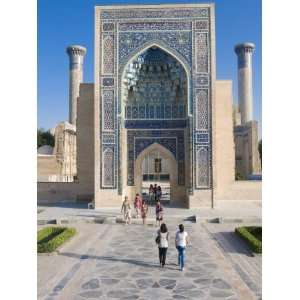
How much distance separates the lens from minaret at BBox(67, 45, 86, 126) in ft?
91.7

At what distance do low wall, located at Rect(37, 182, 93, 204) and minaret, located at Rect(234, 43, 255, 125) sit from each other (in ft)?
53.9

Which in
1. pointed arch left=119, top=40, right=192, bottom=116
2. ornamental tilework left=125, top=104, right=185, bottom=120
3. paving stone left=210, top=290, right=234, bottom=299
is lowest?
paving stone left=210, top=290, right=234, bottom=299

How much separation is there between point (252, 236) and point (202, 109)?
21.5 ft

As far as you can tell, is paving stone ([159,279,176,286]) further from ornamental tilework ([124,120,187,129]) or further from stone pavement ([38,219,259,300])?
ornamental tilework ([124,120,187,129])

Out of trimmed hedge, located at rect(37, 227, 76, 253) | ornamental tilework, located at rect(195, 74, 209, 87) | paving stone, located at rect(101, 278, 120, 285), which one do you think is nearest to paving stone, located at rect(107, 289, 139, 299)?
paving stone, located at rect(101, 278, 120, 285)

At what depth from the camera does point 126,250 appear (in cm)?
749

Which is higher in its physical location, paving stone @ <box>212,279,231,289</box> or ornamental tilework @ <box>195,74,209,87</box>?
ornamental tilework @ <box>195,74,209,87</box>

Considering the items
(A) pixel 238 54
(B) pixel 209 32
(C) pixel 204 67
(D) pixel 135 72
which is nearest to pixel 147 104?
(D) pixel 135 72

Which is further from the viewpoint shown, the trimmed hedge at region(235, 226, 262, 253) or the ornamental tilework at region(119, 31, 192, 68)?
the ornamental tilework at region(119, 31, 192, 68)

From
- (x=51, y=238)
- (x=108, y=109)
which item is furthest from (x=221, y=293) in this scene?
(x=108, y=109)

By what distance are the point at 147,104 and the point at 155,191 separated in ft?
12.1

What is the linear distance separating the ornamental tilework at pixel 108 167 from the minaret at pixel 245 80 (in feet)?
54.4
